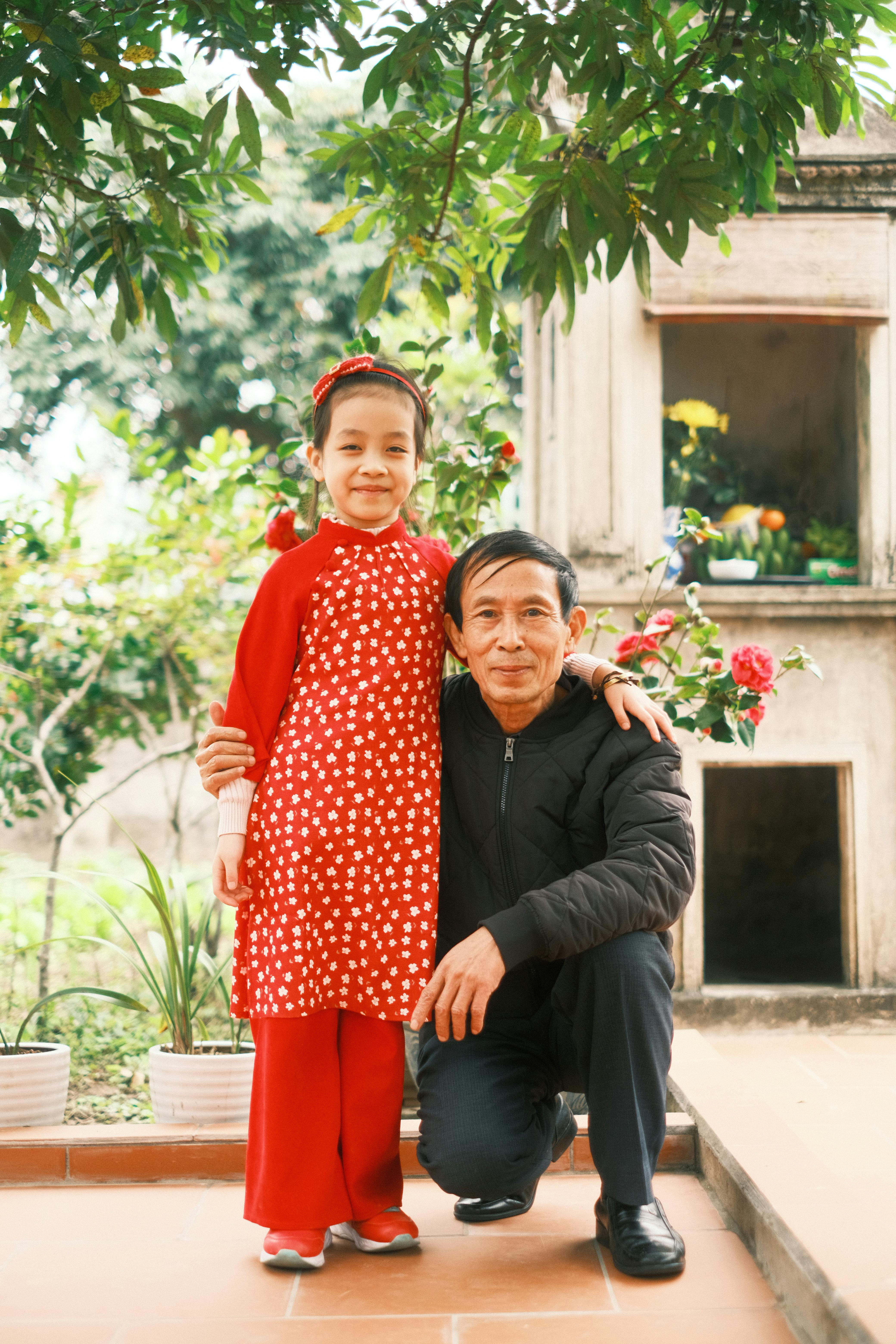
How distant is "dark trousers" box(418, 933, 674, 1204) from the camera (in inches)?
73.5

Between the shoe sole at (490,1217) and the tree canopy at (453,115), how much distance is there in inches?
71.7

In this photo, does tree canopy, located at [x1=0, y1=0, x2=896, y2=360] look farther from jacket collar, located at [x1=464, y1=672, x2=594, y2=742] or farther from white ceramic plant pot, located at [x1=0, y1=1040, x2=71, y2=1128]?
white ceramic plant pot, located at [x1=0, y1=1040, x2=71, y2=1128]

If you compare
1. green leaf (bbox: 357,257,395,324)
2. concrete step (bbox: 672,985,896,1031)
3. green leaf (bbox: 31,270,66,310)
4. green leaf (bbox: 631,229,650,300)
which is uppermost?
green leaf (bbox: 357,257,395,324)

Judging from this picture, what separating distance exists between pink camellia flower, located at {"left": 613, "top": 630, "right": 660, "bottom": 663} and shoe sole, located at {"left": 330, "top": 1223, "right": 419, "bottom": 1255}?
62.8 inches

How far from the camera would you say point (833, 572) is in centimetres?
472

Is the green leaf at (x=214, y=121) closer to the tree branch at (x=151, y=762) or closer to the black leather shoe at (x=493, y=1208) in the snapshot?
the black leather shoe at (x=493, y=1208)

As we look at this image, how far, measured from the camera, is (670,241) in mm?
2082

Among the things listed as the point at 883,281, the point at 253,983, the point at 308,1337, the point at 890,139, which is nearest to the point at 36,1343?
the point at 308,1337

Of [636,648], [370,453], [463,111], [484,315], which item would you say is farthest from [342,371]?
[636,648]

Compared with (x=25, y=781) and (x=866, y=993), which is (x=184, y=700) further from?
(x=866, y=993)

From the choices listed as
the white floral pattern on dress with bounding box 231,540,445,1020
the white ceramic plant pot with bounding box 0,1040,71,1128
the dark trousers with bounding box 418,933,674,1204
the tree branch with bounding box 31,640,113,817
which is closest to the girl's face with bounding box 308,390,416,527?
the white floral pattern on dress with bounding box 231,540,445,1020

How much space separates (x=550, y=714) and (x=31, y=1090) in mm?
1579

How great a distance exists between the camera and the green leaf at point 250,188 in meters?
2.35

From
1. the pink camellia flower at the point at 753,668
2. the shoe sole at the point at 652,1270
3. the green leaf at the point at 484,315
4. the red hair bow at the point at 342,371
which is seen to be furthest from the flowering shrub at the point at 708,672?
the shoe sole at the point at 652,1270
